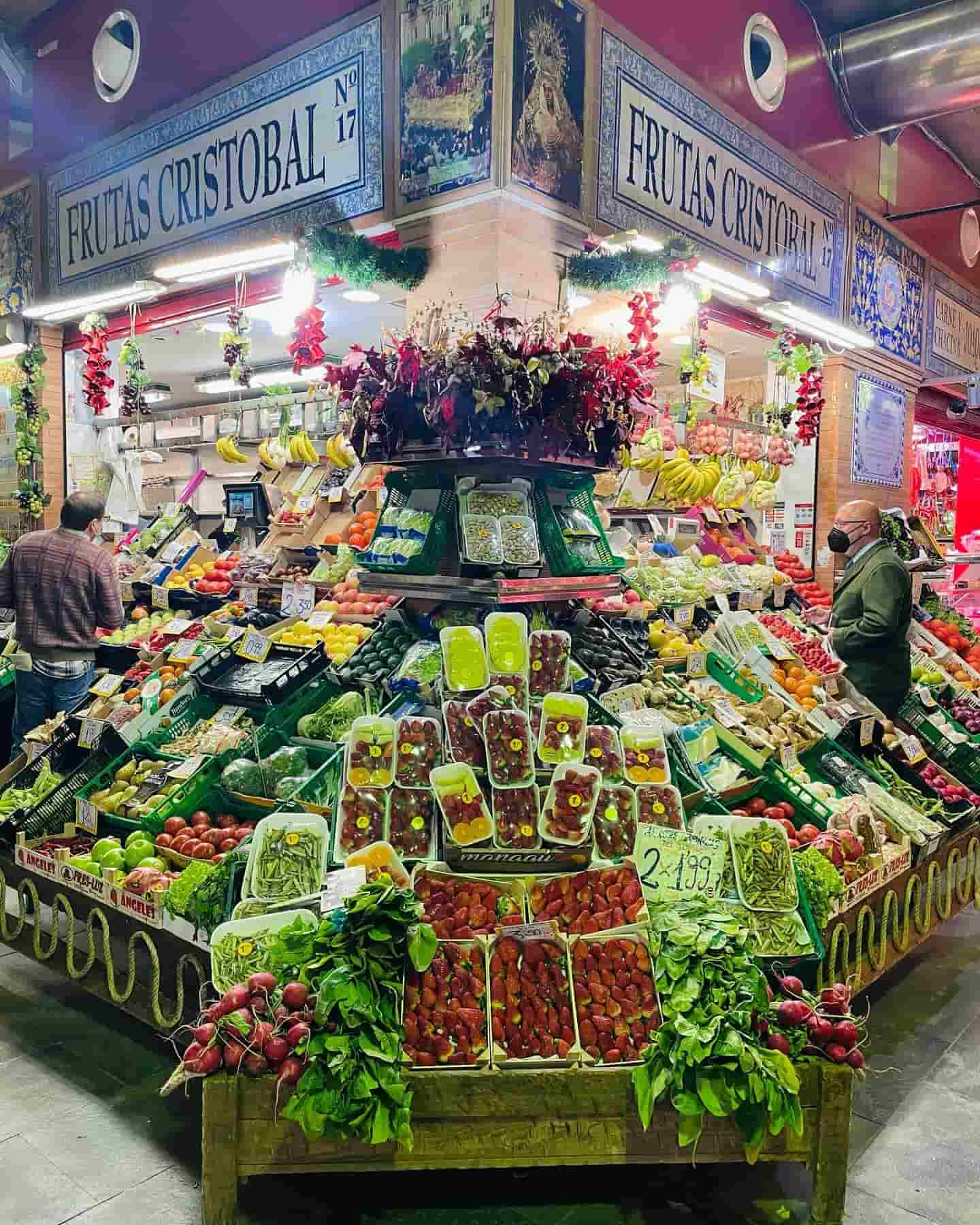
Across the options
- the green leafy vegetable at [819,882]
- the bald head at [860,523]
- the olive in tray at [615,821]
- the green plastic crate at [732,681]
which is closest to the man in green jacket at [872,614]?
Result: the bald head at [860,523]

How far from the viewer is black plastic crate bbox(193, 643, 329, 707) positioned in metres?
4.25

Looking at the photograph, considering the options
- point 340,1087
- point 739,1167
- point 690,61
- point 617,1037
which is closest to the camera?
point 340,1087

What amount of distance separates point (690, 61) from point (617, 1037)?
17.1ft

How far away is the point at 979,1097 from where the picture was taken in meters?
3.28

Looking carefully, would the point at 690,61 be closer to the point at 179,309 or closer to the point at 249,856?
the point at 179,309

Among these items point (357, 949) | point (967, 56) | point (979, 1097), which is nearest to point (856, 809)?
point (979, 1097)

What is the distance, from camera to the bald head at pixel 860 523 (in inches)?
203

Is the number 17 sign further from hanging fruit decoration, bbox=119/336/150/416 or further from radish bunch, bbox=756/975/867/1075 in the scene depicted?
hanging fruit decoration, bbox=119/336/150/416

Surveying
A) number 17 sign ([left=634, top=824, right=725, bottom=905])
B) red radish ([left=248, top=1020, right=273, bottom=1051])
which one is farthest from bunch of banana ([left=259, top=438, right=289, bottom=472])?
red radish ([left=248, top=1020, right=273, bottom=1051])

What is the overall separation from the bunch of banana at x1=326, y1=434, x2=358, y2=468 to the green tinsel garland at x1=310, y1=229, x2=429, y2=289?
6.00ft

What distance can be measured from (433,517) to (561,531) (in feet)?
1.79

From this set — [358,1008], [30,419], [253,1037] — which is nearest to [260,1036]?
[253,1037]

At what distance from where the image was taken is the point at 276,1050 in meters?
2.33

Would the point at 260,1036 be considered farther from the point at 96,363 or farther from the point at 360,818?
the point at 96,363
